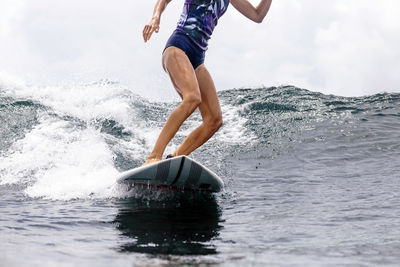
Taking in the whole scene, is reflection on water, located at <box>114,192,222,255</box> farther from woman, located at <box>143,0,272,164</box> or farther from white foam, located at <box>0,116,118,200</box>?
white foam, located at <box>0,116,118,200</box>

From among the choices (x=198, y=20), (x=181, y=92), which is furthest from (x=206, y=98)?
(x=198, y=20)

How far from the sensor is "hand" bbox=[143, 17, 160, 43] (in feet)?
17.0

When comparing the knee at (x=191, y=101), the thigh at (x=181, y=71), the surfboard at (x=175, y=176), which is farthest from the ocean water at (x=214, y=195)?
the thigh at (x=181, y=71)

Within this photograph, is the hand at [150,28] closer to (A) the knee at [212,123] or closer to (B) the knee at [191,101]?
(B) the knee at [191,101]

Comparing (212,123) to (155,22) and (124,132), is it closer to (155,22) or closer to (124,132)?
(155,22)

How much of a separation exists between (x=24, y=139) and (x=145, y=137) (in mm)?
2908

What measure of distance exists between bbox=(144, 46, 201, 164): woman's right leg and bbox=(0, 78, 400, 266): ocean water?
76 cm

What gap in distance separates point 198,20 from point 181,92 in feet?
2.98

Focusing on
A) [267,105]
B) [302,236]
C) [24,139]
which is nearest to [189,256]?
[302,236]

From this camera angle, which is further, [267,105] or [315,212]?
[267,105]

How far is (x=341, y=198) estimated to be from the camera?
6168 millimetres

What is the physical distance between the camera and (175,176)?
222 inches

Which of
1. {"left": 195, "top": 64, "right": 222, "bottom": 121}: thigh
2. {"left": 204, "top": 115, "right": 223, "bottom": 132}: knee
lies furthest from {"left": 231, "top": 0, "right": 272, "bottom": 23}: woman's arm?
{"left": 204, "top": 115, "right": 223, "bottom": 132}: knee

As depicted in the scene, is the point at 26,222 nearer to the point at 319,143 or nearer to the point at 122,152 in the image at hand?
the point at 122,152
